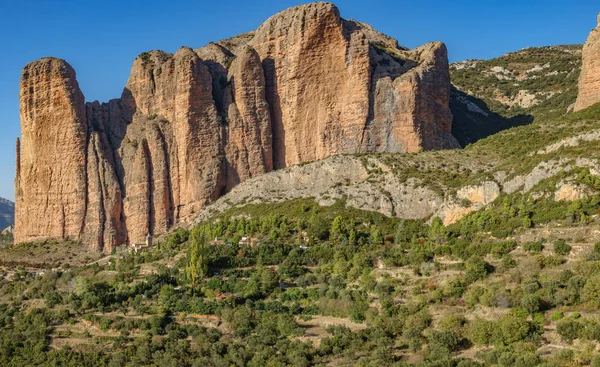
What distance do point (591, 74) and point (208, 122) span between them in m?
30.0

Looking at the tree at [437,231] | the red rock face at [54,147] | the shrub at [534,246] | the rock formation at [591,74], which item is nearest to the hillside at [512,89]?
the rock formation at [591,74]

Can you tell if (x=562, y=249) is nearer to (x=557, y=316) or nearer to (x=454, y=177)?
(x=557, y=316)

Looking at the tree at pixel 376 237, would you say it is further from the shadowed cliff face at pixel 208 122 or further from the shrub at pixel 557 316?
the shrub at pixel 557 316

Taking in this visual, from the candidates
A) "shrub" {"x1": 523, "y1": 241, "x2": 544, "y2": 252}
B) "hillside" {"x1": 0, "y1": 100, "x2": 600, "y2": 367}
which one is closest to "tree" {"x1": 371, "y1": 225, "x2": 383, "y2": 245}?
"hillside" {"x1": 0, "y1": 100, "x2": 600, "y2": 367}

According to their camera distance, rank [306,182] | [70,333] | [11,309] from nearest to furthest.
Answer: [70,333]
[11,309]
[306,182]

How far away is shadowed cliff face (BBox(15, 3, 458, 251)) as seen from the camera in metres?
69.3

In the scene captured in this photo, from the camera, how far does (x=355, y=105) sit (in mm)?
69062

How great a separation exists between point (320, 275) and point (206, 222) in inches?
601

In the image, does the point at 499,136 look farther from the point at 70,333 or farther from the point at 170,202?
the point at 70,333

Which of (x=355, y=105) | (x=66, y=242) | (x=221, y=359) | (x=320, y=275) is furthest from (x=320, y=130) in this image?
(x=221, y=359)

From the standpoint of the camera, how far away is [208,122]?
71812 mm

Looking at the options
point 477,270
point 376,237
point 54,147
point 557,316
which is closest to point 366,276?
point 376,237

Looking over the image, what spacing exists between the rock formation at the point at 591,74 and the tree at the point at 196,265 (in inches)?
1194

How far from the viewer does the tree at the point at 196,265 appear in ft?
188
